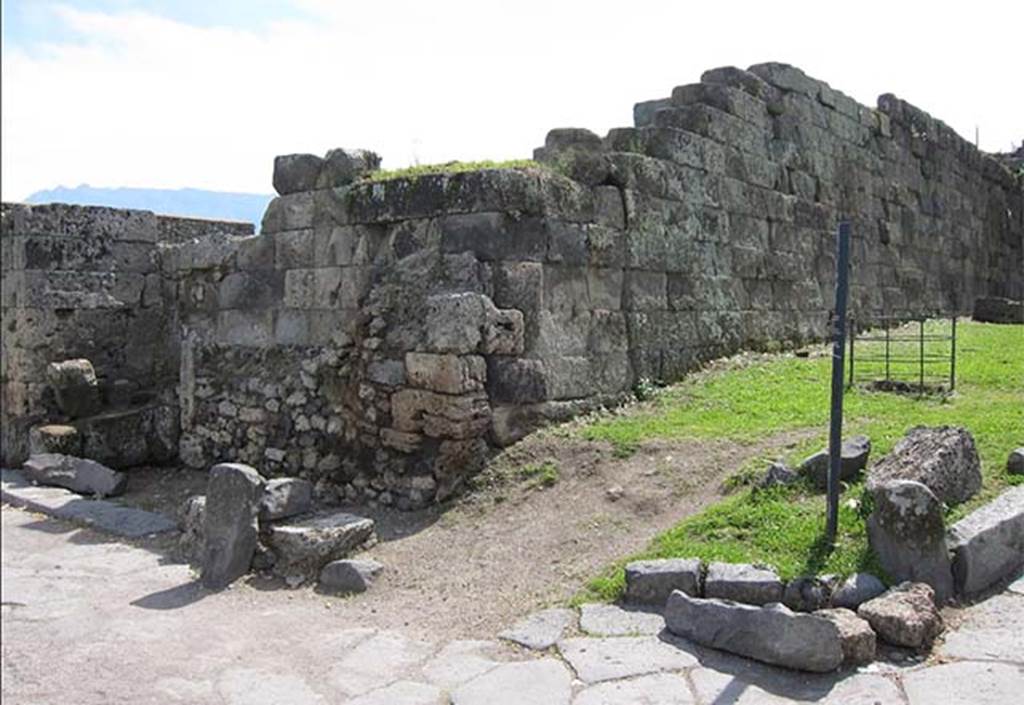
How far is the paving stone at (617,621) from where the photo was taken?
5.04m

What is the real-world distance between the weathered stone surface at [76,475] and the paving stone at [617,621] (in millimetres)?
6122

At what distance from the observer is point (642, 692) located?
4367mm

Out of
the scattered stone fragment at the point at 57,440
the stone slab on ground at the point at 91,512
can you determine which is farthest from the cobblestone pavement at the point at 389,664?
the scattered stone fragment at the point at 57,440

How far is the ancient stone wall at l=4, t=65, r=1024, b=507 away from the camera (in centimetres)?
783

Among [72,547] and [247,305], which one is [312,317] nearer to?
[247,305]

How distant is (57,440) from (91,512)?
6.90 feet

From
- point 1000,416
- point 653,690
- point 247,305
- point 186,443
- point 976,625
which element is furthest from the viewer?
point 186,443

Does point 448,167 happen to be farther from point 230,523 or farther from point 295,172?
point 230,523

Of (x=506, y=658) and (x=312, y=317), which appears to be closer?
(x=506, y=658)

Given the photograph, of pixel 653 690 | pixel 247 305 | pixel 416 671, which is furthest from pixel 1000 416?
pixel 247 305

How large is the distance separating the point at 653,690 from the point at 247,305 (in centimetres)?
663

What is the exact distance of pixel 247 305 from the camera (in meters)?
9.71

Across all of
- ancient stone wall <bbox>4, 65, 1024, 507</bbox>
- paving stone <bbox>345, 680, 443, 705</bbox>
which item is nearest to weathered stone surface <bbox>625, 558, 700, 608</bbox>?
paving stone <bbox>345, 680, 443, 705</bbox>

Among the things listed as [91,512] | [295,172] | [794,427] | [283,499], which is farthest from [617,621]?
[295,172]
